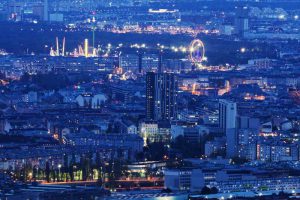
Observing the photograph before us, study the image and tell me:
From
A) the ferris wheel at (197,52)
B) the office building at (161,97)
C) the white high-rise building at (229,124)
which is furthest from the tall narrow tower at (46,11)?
the white high-rise building at (229,124)

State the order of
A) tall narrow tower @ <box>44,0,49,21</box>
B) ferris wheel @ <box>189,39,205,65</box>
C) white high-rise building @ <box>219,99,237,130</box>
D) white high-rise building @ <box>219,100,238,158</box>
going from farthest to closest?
1. tall narrow tower @ <box>44,0,49,21</box>
2. ferris wheel @ <box>189,39,205,65</box>
3. white high-rise building @ <box>219,99,237,130</box>
4. white high-rise building @ <box>219,100,238,158</box>

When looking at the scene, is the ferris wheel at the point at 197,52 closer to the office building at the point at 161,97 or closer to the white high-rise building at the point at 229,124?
the office building at the point at 161,97

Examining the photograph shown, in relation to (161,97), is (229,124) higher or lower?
lower

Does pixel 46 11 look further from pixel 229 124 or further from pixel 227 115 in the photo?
pixel 229 124

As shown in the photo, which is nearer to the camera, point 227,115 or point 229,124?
Result: point 229,124

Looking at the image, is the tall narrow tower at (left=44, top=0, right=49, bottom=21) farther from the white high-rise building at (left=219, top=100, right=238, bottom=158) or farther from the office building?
the white high-rise building at (left=219, top=100, right=238, bottom=158)

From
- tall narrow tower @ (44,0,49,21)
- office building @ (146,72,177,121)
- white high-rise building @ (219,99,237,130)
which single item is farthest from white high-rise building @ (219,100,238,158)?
tall narrow tower @ (44,0,49,21)

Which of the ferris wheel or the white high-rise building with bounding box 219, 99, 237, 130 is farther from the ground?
the white high-rise building with bounding box 219, 99, 237, 130

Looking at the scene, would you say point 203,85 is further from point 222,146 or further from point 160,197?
point 160,197

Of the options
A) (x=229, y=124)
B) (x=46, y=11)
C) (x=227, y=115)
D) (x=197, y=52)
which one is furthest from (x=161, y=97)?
(x=46, y=11)

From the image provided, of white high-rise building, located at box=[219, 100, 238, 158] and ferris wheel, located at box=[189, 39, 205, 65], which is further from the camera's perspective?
ferris wheel, located at box=[189, 39, 205, 65]

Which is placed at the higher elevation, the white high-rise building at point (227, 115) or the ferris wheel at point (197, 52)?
the white high-rise building at point (227, 115)

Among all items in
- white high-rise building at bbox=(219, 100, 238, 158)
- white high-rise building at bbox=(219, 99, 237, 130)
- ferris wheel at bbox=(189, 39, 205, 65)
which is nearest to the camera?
white high-rise building at bbox=(219, 100, 238, 158)
